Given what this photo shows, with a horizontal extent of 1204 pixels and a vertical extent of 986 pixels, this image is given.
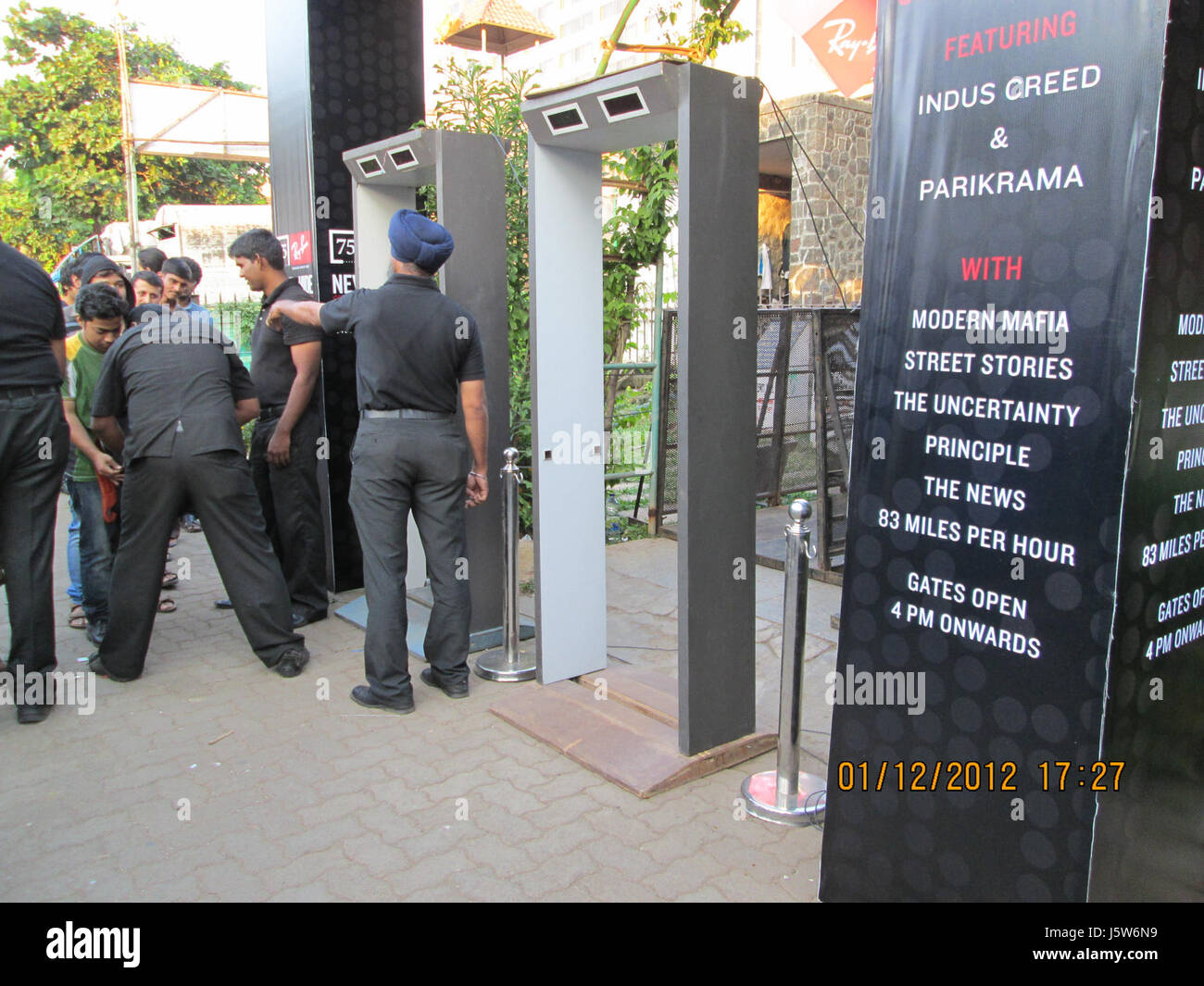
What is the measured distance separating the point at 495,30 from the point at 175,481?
8603mm

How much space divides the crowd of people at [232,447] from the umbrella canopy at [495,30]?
6835 mm

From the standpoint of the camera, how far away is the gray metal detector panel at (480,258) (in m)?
4.77

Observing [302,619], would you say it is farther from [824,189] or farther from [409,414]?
[824,189]

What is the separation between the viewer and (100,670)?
4.81 meters

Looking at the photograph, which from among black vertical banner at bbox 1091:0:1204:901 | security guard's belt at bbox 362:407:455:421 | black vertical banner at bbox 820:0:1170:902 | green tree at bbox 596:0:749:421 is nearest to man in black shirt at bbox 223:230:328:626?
security guard's belt at bbox 362:407:455:421

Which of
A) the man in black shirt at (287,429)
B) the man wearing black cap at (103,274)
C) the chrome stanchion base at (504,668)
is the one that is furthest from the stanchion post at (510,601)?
the man wearing black cap at (103,274)

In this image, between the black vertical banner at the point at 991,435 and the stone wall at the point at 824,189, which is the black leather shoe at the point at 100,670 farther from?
the stone wall at the point at 824,189

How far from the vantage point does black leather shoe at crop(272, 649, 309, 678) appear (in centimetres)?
479

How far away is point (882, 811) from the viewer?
2648 mm

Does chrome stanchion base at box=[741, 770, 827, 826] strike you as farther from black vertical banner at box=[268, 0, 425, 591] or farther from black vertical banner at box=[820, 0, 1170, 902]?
black vertical banner at box=[268, 0, 425, 591]

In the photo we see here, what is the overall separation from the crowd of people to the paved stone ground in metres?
0.27

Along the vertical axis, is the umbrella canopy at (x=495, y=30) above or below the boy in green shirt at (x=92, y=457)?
above
